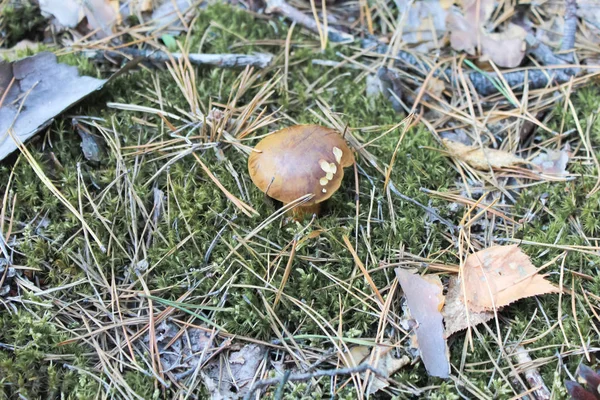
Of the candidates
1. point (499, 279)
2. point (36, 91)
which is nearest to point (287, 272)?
point (499, 279)

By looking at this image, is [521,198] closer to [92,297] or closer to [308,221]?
[308,221]

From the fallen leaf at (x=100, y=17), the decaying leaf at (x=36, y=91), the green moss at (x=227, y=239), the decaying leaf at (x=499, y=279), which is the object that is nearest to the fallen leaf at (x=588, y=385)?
the green moss at (x=227, y=239)

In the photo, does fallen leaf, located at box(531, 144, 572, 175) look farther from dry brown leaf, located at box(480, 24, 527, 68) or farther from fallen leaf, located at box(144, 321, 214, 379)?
fallen leaf, located at box(144, 321, 214, 379)

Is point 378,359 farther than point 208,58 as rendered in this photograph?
No

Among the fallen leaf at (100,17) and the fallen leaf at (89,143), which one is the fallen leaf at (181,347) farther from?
the fallen leaf at (100,17)

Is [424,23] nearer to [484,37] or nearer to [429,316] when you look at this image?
[484,37]

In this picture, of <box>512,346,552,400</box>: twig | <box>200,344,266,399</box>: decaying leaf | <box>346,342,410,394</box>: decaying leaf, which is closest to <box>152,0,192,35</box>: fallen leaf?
<box>200,344,266,399</box>: decaying leaf

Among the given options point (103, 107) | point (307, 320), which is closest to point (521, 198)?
point (307, 320)
